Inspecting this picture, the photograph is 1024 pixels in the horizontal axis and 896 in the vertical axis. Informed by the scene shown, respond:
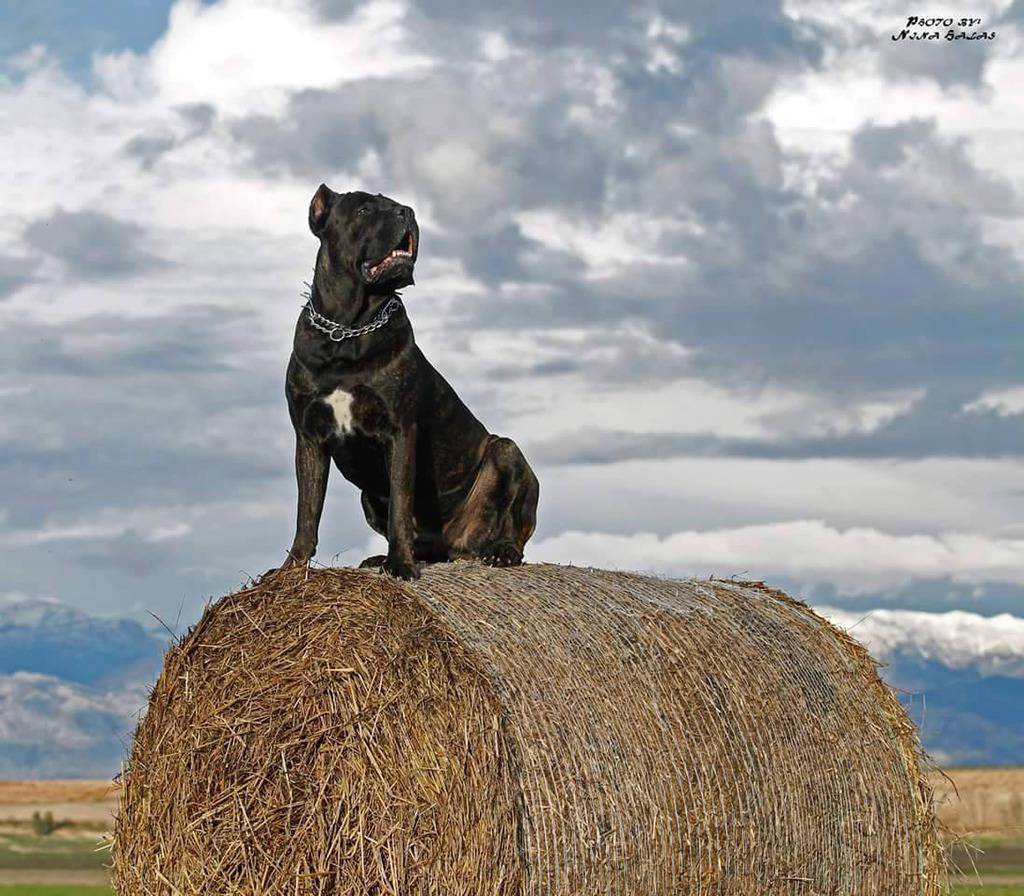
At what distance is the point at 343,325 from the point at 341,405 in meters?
0.42

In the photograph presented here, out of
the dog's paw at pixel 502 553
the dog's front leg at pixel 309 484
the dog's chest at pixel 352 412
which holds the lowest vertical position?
the dog's paw at pixel 502 553

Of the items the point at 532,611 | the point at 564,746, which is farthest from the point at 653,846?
the point at 532,611

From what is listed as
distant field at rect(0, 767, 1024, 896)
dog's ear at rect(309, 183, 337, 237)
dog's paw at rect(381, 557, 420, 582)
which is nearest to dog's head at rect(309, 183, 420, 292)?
dog's ear at rect(309, 183, 337, 237)

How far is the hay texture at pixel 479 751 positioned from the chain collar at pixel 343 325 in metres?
1.26

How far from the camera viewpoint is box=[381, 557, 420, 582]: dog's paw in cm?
819

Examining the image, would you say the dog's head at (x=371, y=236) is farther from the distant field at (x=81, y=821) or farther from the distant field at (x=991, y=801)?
the distant field at (x=81, y=821)

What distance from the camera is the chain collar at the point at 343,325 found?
28.0 ft

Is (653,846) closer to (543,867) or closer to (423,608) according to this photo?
(543,867)

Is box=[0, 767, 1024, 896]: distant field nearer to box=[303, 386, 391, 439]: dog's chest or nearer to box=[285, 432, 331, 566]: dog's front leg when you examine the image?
box=[285, 432, 331, 566]: dog's front leg

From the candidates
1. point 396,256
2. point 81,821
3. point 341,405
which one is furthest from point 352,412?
point 81,821

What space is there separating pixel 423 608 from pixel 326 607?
21.7 inches

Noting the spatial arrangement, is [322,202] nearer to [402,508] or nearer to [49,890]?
[402,508]

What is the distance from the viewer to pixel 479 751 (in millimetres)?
7324

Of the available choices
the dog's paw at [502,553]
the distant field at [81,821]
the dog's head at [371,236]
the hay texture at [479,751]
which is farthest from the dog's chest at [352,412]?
the distant field at [81,821]
